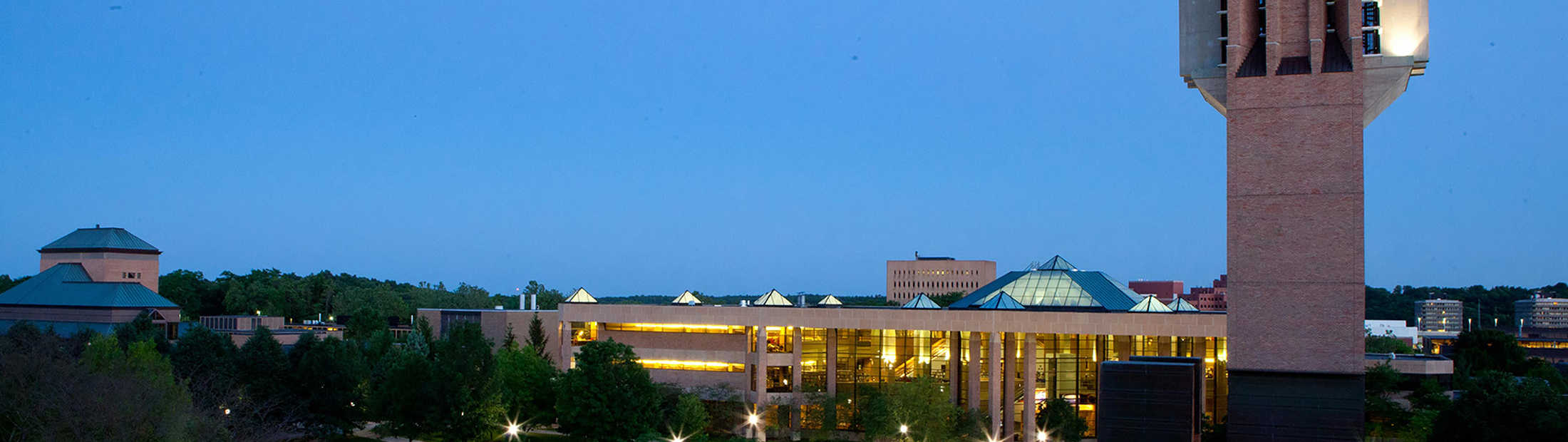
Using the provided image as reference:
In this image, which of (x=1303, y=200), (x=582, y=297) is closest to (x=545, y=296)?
(x=582, y=297)

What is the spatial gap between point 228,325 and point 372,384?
36167 mm

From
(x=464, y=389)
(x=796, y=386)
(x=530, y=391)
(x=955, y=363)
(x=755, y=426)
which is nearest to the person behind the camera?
(x=464, y=389)

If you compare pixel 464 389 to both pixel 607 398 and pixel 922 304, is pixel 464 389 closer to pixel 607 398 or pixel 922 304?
pixel 607 398

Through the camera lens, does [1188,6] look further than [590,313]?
No

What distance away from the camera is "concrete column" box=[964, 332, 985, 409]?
6275 cm

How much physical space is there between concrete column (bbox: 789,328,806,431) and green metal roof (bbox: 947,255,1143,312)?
9.72m

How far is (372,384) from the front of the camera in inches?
2709

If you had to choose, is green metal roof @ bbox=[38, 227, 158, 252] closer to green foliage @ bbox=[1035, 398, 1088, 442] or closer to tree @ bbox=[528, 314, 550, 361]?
tree @ bbox=[528, 314, 550, 361]

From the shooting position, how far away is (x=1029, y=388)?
197ft

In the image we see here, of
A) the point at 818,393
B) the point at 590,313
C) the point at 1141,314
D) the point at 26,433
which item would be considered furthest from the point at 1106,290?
the point at 26,433

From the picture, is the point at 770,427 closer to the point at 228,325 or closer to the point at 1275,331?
the point at 1275,331

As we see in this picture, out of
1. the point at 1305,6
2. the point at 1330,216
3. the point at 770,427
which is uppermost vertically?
the point at 1305,6

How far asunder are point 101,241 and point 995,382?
284 feet

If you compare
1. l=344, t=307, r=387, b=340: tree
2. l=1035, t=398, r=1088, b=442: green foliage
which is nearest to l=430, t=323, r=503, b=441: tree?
l=1035, t=398, r=1088, b=442: green foliage
